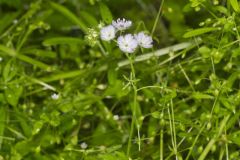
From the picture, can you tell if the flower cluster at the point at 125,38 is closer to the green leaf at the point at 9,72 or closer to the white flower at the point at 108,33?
the white flower at the point at 108,33

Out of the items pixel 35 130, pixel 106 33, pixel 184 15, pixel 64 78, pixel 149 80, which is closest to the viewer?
pixel 106 33

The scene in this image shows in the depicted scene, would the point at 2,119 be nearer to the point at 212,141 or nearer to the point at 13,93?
the point at 13,93

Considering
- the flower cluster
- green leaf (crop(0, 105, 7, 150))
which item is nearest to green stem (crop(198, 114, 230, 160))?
the flower cluster

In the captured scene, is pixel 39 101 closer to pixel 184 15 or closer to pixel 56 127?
pixel 56 127

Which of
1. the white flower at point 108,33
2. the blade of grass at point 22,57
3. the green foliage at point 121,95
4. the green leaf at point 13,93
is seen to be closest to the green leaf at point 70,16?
the green foliage at point 121,95

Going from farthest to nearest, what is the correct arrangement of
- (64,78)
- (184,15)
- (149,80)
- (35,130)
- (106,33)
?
(184,15) → (64,78) → (149,80) → (35,130) → (106,33)

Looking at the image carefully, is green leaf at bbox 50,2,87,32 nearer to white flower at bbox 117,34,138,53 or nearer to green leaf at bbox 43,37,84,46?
green leaf at bbox 43,37,84,46

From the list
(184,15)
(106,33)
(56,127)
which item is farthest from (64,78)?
(184,15)

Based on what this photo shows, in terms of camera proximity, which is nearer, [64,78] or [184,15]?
[64,78]

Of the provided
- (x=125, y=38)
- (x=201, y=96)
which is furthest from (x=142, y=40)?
(x=201, y=96)
